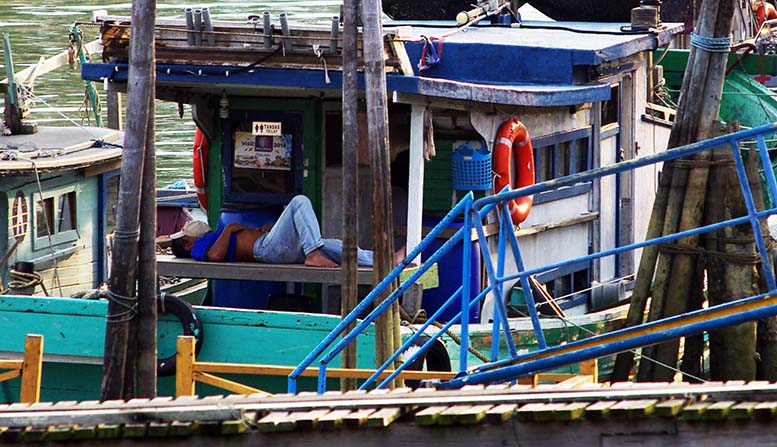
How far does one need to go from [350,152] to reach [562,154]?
12.5 feet

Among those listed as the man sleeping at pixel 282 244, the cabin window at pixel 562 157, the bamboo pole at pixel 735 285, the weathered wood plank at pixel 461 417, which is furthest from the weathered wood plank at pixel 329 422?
the cabin window at pixel 562 157

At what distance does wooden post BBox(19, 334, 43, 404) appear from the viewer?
396 inches

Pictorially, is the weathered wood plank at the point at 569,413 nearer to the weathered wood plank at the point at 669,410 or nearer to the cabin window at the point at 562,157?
the weathered wood plank at the point at 669,410

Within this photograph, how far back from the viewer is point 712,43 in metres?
11.1

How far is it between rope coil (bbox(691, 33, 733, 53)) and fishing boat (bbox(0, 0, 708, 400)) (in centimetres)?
146

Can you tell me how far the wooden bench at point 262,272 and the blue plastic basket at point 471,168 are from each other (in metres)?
0.81

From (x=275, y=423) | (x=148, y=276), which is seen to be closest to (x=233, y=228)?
(x=148, y=276)

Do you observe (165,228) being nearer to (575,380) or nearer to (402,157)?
(402,157)

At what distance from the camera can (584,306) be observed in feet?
45.7

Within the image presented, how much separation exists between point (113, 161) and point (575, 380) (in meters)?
7.22

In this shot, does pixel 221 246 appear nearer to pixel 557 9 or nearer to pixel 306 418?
pixel 306 418

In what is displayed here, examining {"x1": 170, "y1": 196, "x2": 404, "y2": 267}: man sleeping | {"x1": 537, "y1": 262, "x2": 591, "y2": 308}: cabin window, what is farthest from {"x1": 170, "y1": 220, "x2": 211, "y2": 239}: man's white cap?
Answer: {"x1": 537, "y1": 262, "x2": 591, "y2": 308}: cabin window

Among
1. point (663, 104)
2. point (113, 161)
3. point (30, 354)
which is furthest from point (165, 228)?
point (30, 354)

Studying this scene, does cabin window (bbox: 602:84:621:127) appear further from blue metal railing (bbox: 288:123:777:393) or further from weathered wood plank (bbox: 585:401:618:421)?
weathered wood plank (bbox: 585:401:618:421)
